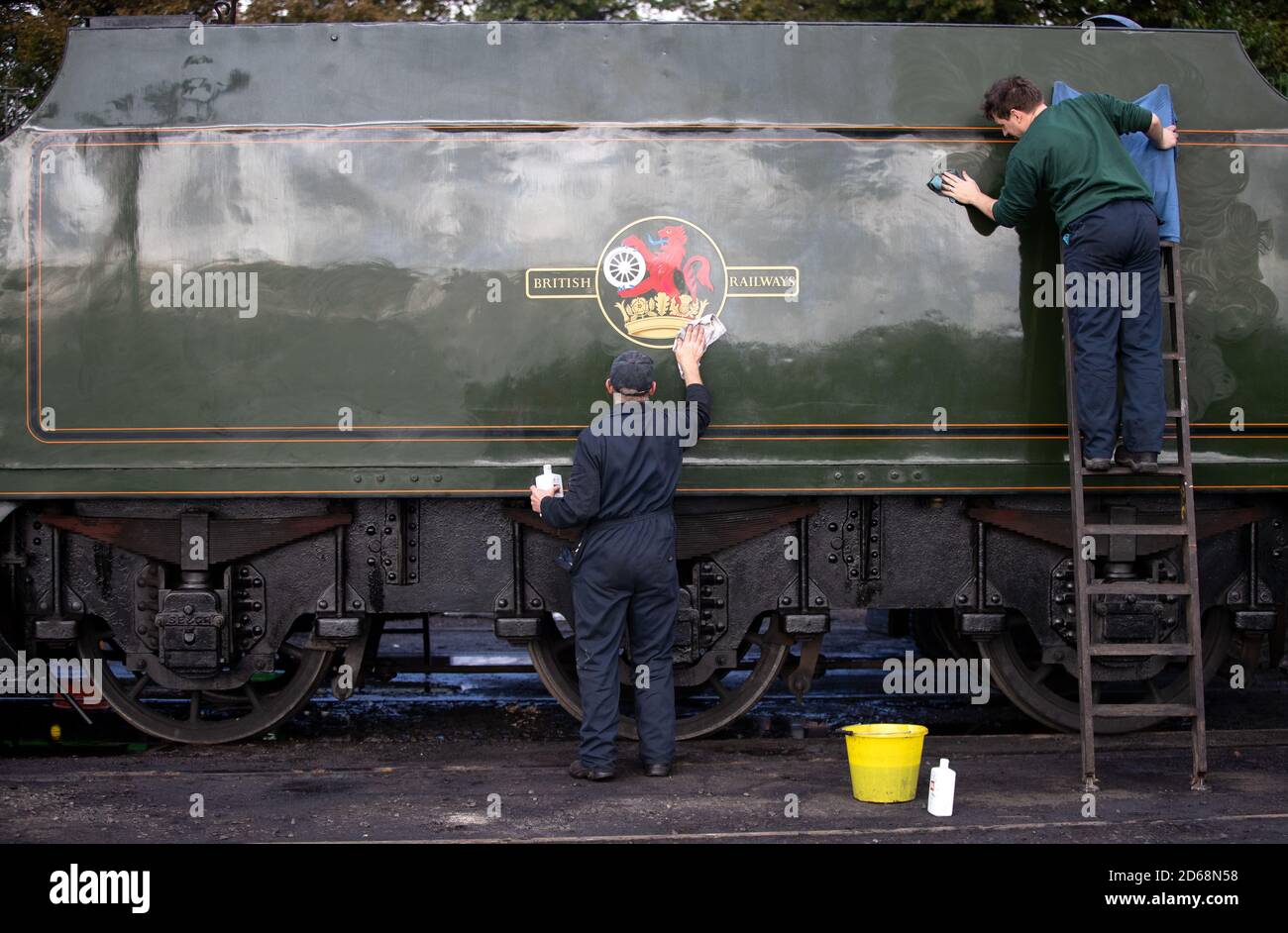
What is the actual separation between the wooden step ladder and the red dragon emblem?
5.55 feet

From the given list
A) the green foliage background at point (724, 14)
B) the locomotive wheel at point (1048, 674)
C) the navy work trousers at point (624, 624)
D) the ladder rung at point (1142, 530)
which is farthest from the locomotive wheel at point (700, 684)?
the green foliage background at point (724, 14)

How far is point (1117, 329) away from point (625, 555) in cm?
241

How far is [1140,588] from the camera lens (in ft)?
20.2

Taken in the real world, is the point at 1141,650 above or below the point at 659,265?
below

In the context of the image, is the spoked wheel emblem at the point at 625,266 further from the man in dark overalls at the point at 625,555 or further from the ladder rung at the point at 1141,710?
the ladder rung at the point at 1141,710

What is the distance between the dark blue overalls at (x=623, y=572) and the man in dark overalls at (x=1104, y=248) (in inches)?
67.5

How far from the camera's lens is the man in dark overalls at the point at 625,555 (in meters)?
5.96

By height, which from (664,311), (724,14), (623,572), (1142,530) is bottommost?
(623,572)

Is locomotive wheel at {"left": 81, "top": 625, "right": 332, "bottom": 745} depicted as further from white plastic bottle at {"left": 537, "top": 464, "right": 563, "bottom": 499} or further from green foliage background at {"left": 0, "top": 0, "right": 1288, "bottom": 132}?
green foliage background at {"left": 0, "top": 0, "right": 1288, "bottom": 132}

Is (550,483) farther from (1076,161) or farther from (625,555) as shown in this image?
(1076,161)

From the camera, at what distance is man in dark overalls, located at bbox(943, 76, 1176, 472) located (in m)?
6.06

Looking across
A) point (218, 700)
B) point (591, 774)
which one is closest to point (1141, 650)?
point (591, 774)

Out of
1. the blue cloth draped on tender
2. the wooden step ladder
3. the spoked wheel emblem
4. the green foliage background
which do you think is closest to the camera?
the wooden step ladder

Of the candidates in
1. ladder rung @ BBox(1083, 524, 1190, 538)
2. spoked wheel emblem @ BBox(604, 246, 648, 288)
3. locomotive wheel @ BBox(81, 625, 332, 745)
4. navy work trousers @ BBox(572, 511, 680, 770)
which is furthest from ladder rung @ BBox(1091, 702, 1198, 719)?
locomotive wheel @ BBox(81, 625, 332, 745)
